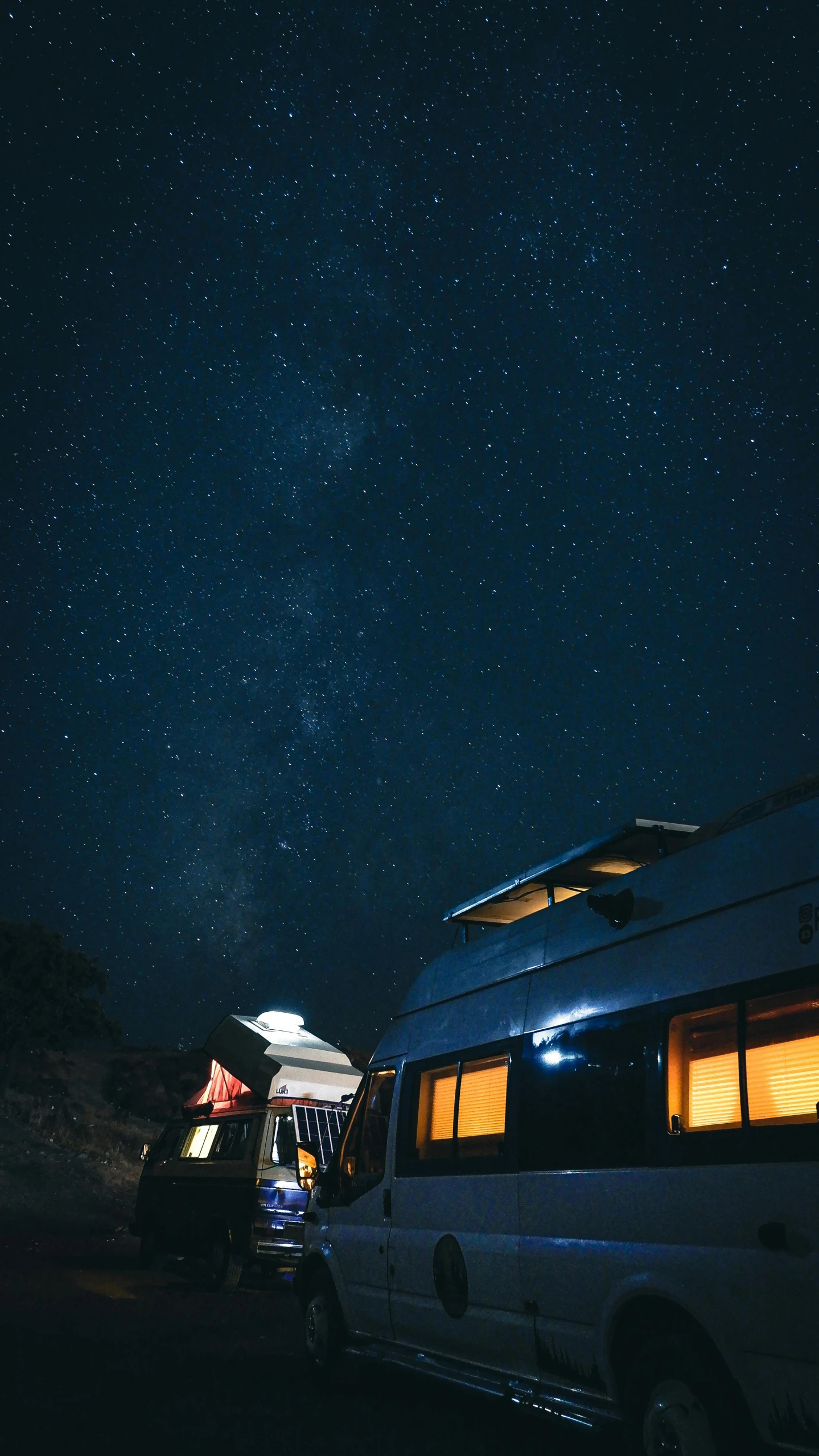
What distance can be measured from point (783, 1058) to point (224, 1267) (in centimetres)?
1134

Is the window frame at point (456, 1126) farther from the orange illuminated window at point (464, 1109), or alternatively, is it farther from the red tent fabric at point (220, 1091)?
the red tent fabric at point (220, 1091)

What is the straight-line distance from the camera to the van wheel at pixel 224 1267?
1328 cm

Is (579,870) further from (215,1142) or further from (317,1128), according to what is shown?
(215,1142)

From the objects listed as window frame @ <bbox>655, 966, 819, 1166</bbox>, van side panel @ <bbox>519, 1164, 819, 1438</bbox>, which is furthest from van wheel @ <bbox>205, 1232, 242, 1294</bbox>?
window frame @ <bbox>655, 966, 819, 1166</bbox>

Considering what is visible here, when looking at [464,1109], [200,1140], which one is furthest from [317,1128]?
[464,1109]

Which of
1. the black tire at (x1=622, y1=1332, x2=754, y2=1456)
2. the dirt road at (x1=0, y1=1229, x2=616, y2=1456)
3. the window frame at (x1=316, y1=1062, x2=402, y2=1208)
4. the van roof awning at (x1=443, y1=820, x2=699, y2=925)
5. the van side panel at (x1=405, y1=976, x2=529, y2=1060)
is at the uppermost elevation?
the van roof awning at (x1=443, y1=820, x2=699, y2=925)

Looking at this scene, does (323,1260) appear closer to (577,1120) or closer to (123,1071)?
(577,1120)

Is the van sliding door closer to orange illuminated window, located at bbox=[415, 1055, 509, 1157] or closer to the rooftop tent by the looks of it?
orange illuminated window, located at bbox=[415, 1055, 509, 1157]

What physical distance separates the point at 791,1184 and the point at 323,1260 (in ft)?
17.5

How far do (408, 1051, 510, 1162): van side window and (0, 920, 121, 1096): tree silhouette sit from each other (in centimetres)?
3555

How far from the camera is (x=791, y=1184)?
3.91 m

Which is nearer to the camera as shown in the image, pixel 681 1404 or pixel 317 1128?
pixel 681 1404

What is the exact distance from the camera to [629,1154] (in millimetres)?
4930

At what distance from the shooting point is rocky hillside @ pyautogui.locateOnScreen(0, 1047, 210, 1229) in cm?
2719
